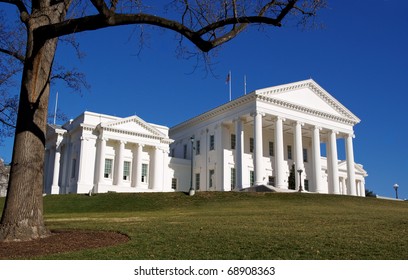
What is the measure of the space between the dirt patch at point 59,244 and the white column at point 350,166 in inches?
1795

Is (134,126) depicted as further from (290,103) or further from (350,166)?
(350,166)

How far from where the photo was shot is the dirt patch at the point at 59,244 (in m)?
9.44

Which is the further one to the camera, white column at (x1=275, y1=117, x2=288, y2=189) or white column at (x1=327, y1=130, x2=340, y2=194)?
white column at (x1=327, y1=130, x2=340, y2=194)

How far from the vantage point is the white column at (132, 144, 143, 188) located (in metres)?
50.7

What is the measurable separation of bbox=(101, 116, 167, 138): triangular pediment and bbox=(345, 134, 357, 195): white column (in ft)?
81.0

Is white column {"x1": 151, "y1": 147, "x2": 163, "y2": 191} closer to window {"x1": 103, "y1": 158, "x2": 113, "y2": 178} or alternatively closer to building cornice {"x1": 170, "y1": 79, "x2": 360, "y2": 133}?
window {"x1": 103, "y1": 158, "x2": 113, "y2": 178}

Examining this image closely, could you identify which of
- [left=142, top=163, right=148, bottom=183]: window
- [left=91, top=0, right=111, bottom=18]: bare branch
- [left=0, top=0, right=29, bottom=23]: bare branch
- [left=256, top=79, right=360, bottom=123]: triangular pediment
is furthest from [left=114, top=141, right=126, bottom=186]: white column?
[left=91, top=0, right=111, bottom=18]: bare branch

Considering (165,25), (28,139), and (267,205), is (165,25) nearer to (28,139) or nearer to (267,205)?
(28,139)

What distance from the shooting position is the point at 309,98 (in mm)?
52969

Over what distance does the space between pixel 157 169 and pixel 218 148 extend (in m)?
8.43

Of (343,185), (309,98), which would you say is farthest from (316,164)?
(343,185)

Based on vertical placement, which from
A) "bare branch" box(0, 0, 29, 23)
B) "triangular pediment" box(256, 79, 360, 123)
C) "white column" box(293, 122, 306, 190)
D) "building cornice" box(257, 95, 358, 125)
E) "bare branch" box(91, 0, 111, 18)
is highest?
"triangular pediment" box(256, 79, 360, 123)
